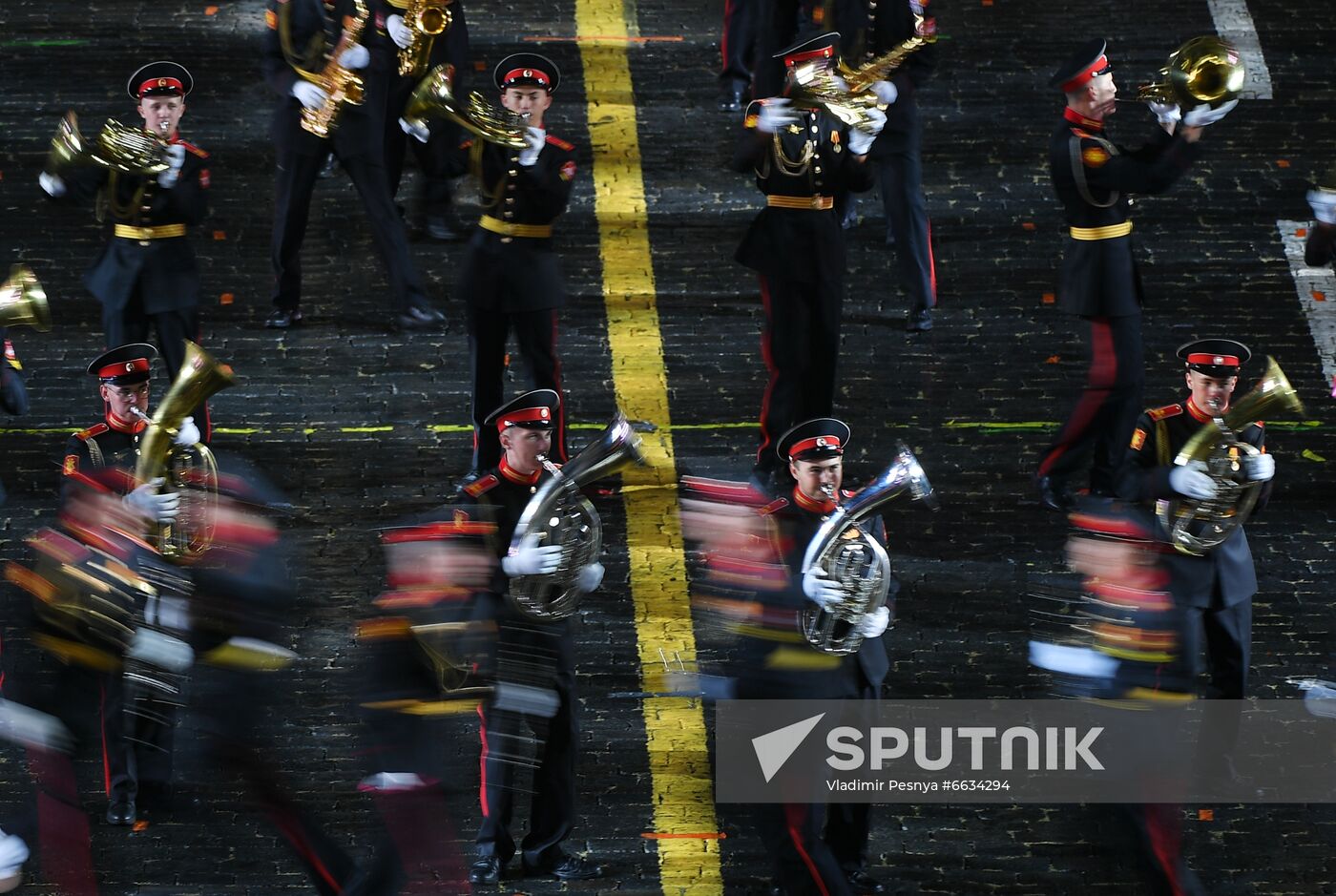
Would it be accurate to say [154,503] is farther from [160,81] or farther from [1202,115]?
[1202,115]

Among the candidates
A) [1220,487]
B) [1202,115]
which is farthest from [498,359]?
[1220,487]

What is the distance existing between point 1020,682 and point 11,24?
8.05 metres

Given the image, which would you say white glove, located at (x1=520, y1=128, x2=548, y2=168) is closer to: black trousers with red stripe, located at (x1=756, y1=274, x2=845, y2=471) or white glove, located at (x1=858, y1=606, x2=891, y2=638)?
black trousers with red stripe, located at (x1=756, y1=274, x2=845, y2=471)

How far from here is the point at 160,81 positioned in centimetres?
1045

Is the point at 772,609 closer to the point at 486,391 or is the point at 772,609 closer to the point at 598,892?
the point at 598,892

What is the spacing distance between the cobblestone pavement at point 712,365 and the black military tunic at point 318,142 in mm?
353

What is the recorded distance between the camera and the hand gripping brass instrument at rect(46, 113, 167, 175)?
33.9 feet

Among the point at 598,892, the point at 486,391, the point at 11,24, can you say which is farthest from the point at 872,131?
the point at 11,24

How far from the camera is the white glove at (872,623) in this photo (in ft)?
27.5

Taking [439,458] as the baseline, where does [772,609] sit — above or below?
above

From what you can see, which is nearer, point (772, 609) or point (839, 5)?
point (772, 609)

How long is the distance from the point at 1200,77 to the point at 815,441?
291cm

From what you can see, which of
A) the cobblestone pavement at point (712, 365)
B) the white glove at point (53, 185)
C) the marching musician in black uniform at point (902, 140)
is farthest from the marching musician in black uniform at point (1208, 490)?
the white glove at point (53, 185)

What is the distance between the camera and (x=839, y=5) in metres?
12.0
